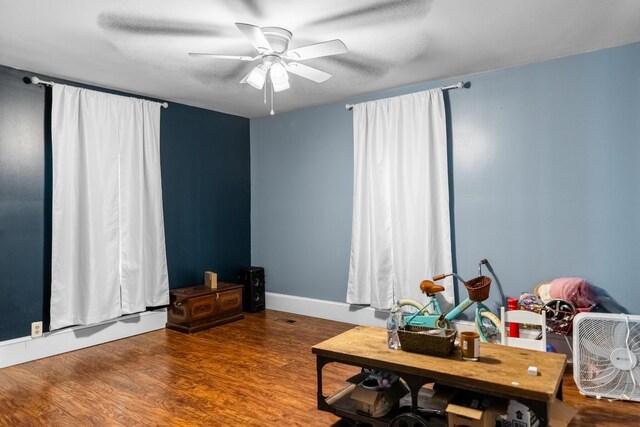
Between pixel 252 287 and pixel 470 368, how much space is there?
3.63m

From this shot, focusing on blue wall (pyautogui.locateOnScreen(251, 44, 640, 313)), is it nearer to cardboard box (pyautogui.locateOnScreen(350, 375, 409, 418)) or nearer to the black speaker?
the black speaker

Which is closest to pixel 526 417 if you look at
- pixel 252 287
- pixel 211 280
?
pixel 211 280

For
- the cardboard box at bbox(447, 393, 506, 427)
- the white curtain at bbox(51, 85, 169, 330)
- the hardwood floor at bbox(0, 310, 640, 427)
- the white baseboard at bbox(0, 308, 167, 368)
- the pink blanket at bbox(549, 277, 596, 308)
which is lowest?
the hardwood floor at bbox(0, 310, 640, 427)

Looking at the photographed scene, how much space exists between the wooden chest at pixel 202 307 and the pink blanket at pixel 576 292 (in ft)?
10.8

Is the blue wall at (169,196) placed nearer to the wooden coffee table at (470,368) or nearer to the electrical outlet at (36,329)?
the electrical outlet at (36,329)

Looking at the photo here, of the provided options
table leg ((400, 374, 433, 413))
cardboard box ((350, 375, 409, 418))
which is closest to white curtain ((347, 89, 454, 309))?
cardboard box ((350, 375, 409, 418))

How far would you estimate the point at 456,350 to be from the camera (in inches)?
92.7

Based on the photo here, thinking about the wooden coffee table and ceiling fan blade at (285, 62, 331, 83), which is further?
ceiling fan blade at (285, 62, 331, 83)

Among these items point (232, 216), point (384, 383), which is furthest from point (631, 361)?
point (232, 216)

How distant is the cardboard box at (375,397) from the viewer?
2.33 metres

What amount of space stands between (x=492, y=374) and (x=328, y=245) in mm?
3168

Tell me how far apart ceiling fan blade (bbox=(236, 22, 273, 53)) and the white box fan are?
279cm

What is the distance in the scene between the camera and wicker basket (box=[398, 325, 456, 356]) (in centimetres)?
225

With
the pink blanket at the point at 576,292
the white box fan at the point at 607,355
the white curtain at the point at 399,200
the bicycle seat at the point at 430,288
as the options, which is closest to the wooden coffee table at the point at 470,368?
the white box fan at the point at 607,355
